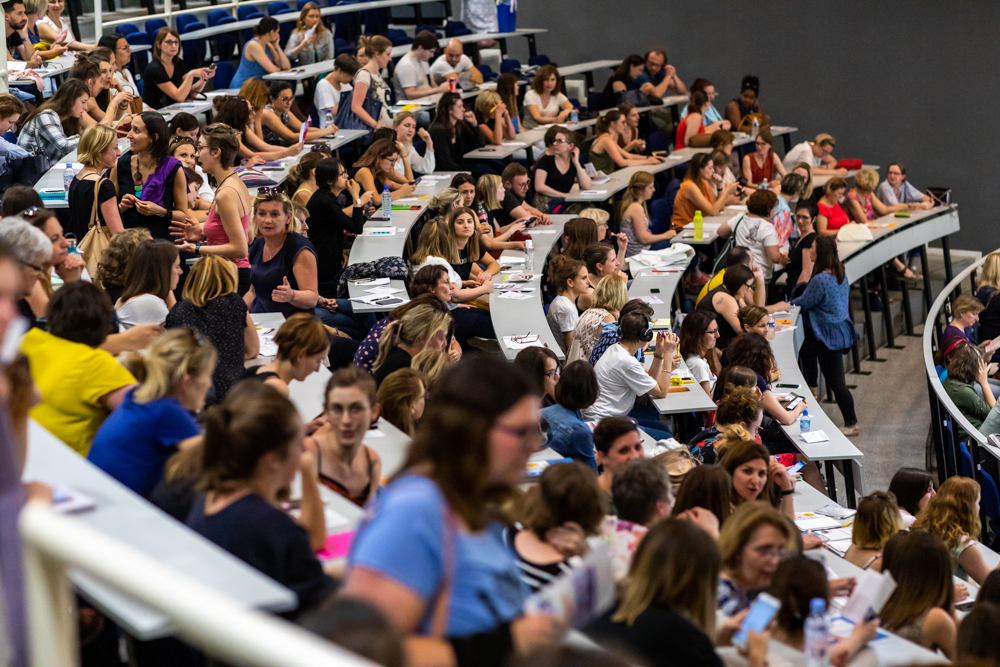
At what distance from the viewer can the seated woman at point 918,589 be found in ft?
11.9

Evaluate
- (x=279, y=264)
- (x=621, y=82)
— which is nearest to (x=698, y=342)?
(x=279, y=264)

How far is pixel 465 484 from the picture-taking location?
1.61m

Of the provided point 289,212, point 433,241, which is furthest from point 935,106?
point 289,212

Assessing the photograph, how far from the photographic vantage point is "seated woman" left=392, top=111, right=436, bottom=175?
29.2 ft

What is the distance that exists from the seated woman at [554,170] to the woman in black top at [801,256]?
78.9 inches

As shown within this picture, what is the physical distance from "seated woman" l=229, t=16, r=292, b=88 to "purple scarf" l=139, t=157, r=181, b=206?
4.27 meters

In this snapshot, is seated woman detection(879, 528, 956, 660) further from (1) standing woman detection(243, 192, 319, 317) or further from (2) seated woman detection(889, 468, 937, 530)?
(1) standing woman detection(243, 192, 319, 317)

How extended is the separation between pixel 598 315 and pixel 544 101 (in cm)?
520

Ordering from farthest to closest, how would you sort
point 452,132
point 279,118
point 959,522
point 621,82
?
1. point 621,82
2. point 452,132
3. point 279,118
4. point 959,522

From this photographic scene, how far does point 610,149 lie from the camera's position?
10.5m

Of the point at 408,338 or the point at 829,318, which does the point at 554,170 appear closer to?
the point at 829,318

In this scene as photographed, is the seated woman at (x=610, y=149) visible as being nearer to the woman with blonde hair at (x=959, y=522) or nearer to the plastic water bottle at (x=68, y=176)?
the plastic water bottle at (x=68, y=176)

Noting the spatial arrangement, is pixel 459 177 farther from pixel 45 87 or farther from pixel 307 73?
pixel 45 87

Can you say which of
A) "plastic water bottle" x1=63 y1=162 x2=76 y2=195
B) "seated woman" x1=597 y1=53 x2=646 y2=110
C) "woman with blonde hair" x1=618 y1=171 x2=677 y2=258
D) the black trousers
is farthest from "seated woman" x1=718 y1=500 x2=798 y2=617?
"seated woman" x1=597 y1=53 x2=646 y2=110
